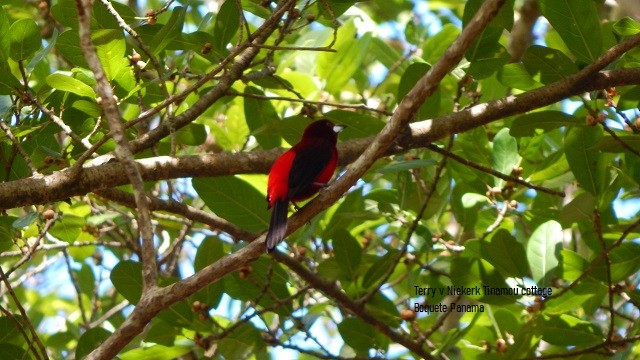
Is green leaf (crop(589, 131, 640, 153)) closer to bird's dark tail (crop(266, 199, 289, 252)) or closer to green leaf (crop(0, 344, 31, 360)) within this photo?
bird's dark tail (crop(266, 199, 289, 252))

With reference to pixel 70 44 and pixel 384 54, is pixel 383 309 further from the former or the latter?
pixel 70 44

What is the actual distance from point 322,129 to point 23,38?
5.27 ft

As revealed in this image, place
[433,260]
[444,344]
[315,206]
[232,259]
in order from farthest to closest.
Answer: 1. [433,260]
2. [444,344]
3. [315,206]
4. [232,259]

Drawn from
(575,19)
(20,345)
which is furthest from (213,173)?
(575,19)

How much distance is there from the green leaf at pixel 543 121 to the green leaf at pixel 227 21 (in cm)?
147

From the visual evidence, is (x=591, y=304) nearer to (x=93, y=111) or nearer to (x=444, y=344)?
(x=444, y=344)

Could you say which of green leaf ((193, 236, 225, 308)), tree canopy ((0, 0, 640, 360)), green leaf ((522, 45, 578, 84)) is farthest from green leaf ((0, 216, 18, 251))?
green leaf ((522, 45, 578, 84))

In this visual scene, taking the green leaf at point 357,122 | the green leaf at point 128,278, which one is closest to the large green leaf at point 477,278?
the green leaf at point 357,122

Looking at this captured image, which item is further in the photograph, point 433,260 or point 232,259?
point 433,260

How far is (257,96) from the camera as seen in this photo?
4422mm

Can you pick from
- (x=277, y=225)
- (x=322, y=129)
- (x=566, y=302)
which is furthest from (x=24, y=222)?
(x=566, y=302)

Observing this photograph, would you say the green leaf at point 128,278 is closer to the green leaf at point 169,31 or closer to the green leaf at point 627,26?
the green leaf at point 169,31

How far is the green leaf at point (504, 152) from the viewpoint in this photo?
455 centimetres

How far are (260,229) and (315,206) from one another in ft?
3.37
